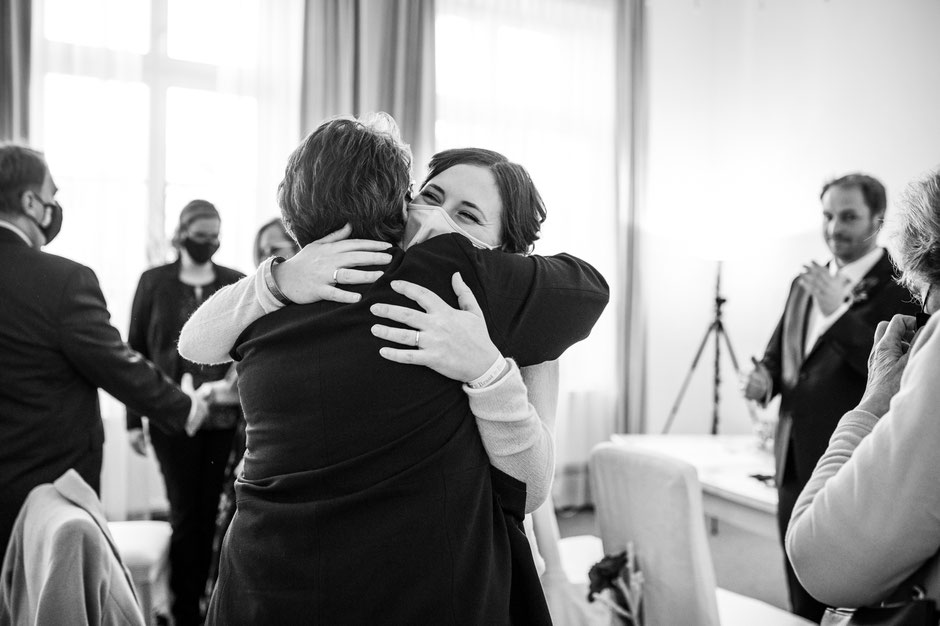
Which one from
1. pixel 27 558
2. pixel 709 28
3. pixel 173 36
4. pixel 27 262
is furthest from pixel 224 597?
pixel 709 28

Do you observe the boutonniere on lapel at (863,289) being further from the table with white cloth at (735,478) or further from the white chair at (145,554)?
the white chair at (145,554)

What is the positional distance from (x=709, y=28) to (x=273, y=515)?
5.08 metres

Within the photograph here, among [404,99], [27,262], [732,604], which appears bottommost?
[732,604]

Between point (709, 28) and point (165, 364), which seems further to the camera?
point (709, 28)

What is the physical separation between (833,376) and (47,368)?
2.04 meters

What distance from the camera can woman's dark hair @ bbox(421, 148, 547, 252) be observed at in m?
1.14

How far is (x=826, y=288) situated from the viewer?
7.25ft

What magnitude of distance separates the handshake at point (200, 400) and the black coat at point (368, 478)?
1.15 metres

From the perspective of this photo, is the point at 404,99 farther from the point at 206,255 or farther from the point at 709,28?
the point at 709,28

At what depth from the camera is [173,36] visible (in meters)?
3.71

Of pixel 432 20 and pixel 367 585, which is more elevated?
pixel 432 20

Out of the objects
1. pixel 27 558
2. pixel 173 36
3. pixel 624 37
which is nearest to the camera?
pixel 27 558

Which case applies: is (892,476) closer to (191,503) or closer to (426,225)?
(426,225)

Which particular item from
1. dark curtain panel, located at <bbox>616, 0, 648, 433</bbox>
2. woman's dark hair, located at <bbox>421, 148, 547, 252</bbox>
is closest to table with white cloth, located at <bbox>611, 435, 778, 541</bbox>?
woman's dark hair, located at <bbox>421, 148, 547, 252</bbox>
